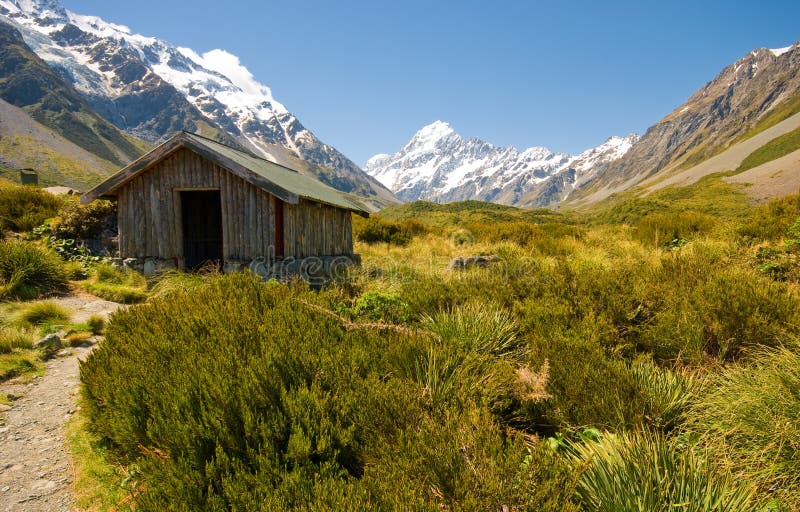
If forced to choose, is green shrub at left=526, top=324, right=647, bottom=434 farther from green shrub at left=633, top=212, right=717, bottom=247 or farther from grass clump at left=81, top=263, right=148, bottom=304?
green shrub at left=633, top=212, right=717, bottom=247

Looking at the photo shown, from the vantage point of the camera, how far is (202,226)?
12.3 metres

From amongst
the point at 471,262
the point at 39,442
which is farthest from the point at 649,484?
the point at 471,262

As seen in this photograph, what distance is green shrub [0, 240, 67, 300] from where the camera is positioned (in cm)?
739

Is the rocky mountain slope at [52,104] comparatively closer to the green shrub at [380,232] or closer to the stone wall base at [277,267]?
the green shrub at [380,232]

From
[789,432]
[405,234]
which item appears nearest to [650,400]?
[789,432]

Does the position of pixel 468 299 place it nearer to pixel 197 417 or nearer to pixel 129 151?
pixel 197 417

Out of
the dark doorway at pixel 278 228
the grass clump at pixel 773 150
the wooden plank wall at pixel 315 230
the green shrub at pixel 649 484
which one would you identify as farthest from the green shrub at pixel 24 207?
the grass clump at pixel 773 150

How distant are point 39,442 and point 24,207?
44.3 ft

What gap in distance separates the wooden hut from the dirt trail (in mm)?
4404

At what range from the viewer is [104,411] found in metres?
3.39

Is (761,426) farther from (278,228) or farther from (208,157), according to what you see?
(208,157)

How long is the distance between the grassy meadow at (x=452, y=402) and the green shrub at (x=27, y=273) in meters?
4.81

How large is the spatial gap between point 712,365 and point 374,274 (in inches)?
305

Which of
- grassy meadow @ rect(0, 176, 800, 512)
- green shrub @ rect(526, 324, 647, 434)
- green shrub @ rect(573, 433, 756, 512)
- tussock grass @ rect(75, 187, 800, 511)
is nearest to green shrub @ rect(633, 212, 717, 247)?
grassy meadow @ rect(0, 176, 800, 512)
